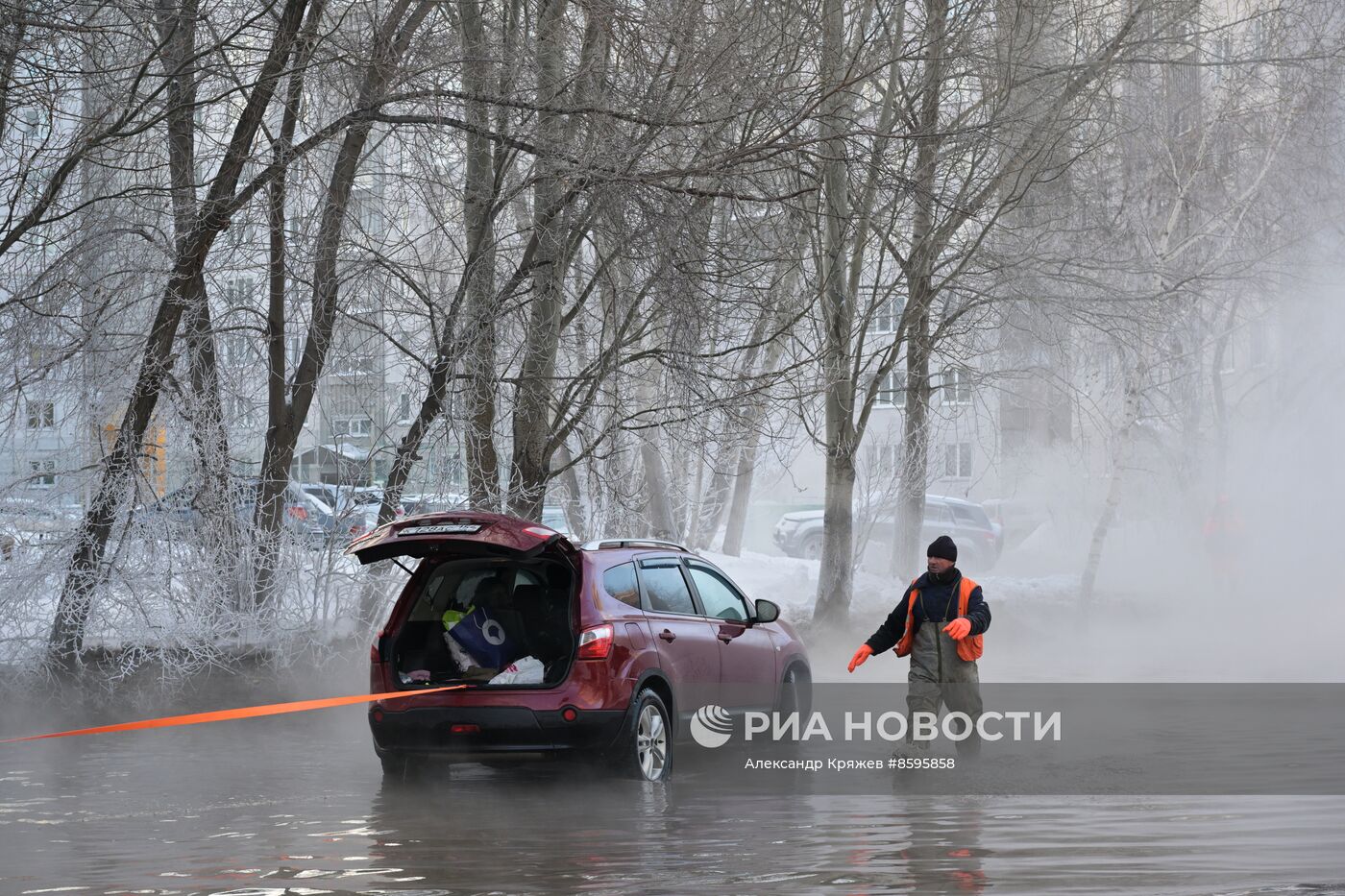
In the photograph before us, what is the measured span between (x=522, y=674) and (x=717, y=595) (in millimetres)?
2151

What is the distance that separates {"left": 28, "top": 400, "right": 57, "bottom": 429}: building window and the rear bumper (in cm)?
674

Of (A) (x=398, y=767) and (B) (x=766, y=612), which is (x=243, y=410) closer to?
(A) (x=398, y=767)

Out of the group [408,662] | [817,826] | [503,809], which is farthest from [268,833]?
[817,826]

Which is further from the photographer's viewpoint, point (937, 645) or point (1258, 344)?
point (1258, 344)

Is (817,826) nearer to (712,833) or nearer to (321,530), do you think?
(712,833)

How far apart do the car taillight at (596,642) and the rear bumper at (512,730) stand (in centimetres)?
32

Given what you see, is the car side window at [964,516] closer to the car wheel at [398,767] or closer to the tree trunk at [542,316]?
the tree trunk at [542,316]

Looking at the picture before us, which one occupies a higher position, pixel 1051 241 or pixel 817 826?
pixel 1051 241

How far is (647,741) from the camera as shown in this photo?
9719 mm

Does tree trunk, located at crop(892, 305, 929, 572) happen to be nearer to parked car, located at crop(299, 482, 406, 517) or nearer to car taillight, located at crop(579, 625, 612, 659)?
parked car, located at crop(299, 482, 406, 517)

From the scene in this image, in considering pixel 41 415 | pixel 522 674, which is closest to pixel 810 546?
pixel 41 415

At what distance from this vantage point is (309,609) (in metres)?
14.9

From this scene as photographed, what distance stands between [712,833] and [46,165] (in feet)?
29.5

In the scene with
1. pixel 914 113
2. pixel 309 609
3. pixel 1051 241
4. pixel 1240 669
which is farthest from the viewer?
pixel 1051 241
